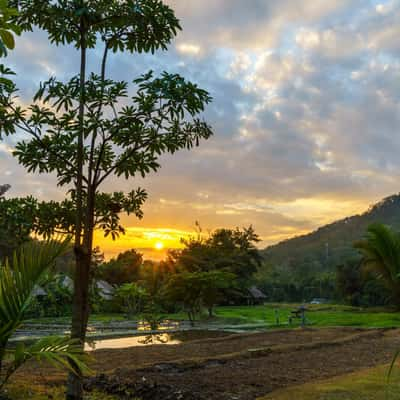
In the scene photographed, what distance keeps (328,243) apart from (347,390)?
336 feet

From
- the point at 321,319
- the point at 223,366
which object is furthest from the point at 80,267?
the point at 321,319

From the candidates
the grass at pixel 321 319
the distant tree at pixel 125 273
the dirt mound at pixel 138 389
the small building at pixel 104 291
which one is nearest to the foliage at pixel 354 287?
the grass at pixel 321 319

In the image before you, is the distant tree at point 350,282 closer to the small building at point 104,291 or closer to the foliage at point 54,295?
the small building at point 104,291

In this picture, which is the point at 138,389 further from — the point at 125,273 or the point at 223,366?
the point at 125,273

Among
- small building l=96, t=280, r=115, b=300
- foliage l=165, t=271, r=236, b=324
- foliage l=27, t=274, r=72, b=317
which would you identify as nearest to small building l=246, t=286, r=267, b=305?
small building l=96, t=280, r=115, b=300

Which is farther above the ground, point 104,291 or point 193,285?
point 193,285

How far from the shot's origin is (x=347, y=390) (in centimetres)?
608

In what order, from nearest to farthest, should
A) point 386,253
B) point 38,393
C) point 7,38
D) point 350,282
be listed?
point 7,38 < point 386,253 < point 38,393 < point 350,282

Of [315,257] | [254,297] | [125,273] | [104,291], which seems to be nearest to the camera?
[104,291]

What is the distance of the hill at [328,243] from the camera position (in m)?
89.5

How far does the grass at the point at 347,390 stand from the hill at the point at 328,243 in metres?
75.2

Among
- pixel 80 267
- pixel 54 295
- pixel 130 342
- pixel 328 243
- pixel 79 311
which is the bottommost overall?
pixel 130 342

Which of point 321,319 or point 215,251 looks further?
point 215,251

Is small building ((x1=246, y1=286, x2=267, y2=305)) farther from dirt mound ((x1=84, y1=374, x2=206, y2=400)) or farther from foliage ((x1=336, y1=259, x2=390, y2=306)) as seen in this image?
dirt mound ((x1=84, y1=374, x2=206, y2=400))
